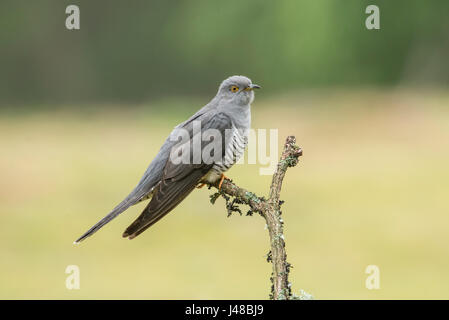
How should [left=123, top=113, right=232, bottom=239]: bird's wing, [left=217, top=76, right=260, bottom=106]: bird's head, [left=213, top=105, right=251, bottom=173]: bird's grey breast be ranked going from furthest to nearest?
[left=217, top=76, right=260, bottom=106]: bird's head → [left=213, top=105, right=251, bottom=173]: bird's grey breast → [left=123, top=113, right=232, bottom=239]: bird's wing

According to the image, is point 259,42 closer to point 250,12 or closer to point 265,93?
point 250,12

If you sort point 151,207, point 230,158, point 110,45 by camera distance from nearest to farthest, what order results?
point 151,207 → point 230,158 → point 110,45

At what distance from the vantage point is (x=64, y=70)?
17578mm

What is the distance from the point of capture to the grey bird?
8.38ft

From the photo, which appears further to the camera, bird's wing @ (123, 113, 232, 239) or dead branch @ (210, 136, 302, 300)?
bird's wing @ (123, 113, 232, 239)

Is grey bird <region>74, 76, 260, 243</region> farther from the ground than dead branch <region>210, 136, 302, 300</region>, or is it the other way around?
grey bird <region>74, 76, 260, 243</region>

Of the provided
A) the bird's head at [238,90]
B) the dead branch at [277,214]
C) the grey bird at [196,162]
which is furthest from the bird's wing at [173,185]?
the dead branch at [277,214]

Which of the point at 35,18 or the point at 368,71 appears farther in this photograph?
Result: the point at 35,18

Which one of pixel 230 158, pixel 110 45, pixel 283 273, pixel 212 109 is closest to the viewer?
pixel 283 273

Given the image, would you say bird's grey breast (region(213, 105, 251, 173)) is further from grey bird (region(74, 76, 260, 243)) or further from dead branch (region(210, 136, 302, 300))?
A: dead branch (region(210, 136, 302, 300))

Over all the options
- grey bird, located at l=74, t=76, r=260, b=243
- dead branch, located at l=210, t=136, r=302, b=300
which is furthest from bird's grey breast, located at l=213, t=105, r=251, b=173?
dead branch, located at l=210, t=136, r=302, b=300

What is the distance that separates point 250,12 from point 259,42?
833 mm

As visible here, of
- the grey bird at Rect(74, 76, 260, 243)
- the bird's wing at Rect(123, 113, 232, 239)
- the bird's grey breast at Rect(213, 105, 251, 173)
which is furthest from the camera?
the bird's grey breast at Rect(213, 105, 251, 173)

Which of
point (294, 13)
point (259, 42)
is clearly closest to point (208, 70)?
point (259, 42)
